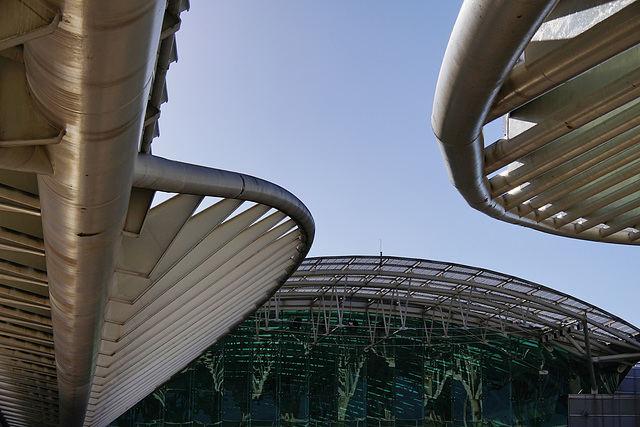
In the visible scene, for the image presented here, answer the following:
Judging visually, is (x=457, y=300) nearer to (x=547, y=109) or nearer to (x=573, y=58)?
(x=547, y=109)

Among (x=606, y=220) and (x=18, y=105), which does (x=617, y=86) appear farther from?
(x=18, y=105)

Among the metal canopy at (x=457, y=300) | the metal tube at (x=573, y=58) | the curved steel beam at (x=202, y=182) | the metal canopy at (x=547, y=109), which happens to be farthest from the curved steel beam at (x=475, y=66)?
the metal canopy at (x=457, y=300)

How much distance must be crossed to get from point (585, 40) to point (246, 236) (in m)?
6.31

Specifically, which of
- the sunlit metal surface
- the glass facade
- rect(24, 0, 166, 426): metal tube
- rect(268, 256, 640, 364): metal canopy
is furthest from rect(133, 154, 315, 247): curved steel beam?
the glass facade

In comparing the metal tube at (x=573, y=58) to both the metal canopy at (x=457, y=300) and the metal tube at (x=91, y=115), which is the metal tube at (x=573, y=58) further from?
the metal canopy at (x=457, y=300)

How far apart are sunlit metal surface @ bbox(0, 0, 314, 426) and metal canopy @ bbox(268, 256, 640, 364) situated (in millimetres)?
17556

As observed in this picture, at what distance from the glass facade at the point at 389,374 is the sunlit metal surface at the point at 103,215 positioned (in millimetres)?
22109

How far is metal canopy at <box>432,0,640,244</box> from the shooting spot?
7.22 metres

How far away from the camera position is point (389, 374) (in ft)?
136

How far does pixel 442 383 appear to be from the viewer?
1645 inches

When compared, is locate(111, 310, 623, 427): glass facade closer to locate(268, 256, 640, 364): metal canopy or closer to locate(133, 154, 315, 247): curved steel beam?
locate(268, 256, 640, 364): metal canopy

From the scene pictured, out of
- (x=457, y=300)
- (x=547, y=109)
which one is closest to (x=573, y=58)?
(x=547, y=109)

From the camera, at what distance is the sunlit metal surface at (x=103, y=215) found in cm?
350

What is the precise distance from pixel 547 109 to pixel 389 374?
106 ft
